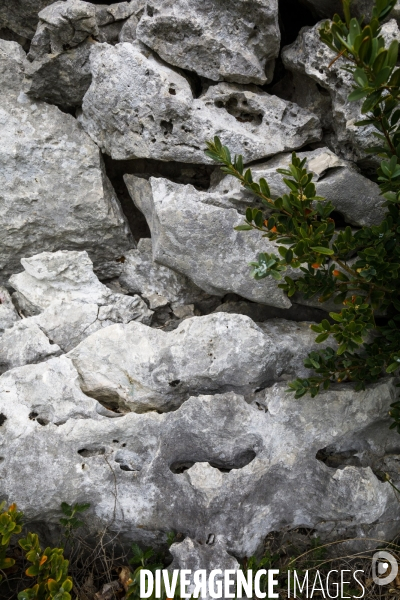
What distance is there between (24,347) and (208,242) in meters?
1.24

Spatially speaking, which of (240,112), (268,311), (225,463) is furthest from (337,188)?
(225,463)

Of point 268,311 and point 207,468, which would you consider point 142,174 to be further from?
point 207,468

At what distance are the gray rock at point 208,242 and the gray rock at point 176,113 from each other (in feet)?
0.81

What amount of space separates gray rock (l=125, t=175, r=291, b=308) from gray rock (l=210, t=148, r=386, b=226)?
12 cm

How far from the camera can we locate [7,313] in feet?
11.2

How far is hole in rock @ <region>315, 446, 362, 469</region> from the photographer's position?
9.91ft

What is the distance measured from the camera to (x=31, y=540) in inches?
101

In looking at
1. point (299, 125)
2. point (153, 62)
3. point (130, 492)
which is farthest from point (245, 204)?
point (130, 492)

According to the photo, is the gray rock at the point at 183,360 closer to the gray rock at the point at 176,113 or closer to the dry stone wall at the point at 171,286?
the dry stone wall at the point at 171,286

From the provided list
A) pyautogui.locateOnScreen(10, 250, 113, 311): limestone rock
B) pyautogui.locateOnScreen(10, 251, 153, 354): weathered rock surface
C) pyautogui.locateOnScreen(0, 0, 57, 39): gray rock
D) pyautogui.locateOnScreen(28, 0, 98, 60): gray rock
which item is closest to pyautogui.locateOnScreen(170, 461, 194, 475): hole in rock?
pyautogui.locateOnScreen(10, 251, 153, 354): weathered rock surface

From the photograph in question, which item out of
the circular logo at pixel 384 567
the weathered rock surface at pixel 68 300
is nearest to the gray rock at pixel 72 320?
the weathered rock surface at pixel 68 300

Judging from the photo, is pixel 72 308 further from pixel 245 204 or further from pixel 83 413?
A: pixel 245 204

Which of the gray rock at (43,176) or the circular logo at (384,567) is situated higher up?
the gray rock at (43,176)

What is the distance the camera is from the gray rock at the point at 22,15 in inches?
136
